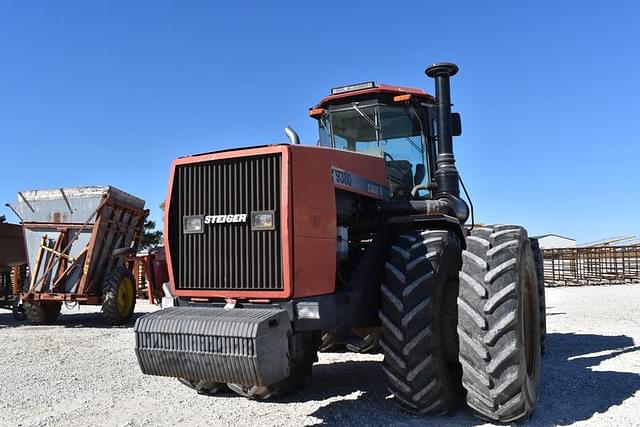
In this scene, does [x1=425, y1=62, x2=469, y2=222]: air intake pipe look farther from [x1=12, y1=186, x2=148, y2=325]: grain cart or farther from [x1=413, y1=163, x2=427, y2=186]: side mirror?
[x1=12, y1=186, x2=148, y2=325]: grain cart

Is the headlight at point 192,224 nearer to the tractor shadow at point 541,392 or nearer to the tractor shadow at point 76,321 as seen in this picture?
the tractor shadow at point 541,392

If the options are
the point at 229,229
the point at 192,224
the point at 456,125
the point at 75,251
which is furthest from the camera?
the point at 75,251

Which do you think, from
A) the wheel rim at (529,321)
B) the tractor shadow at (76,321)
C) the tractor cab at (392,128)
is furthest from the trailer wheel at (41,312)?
the wheel rim at (529,321)

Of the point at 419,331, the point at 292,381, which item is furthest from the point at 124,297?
the point at 419,331

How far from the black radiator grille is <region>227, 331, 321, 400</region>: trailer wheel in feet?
3.00

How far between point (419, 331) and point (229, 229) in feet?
5.32

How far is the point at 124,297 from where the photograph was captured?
11648mm

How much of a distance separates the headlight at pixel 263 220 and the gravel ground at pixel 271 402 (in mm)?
1563

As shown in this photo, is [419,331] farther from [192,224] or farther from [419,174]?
[419,174]

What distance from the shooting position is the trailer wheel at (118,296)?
1127cm

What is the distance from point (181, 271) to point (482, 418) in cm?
255

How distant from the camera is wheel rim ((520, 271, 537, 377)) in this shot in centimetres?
469

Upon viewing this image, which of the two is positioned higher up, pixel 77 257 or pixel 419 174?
pixel 419 174

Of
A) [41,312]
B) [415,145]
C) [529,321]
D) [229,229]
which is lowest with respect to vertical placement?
[41,312]
